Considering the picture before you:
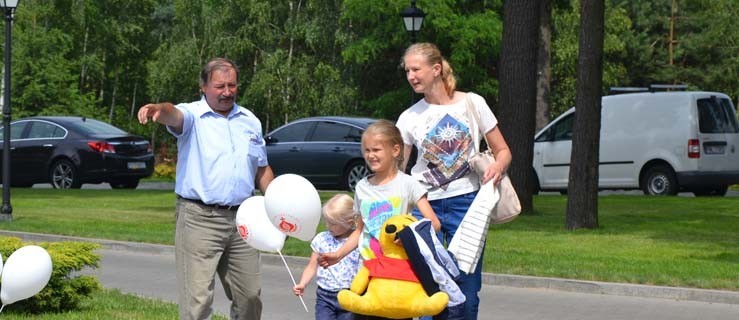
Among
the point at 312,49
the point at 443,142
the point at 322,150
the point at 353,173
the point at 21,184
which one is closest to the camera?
the point at 443,142

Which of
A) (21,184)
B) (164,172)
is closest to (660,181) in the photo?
(21,184)

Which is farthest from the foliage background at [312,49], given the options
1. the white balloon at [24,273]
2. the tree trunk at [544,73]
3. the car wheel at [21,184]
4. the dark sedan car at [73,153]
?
the white balloon at [24,273]

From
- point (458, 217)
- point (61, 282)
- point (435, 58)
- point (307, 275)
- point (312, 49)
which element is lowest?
point (61, 282)

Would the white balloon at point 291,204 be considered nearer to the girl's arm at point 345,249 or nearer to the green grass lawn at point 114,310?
the girl's arm at point 345,249

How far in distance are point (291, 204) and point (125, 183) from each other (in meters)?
24.3

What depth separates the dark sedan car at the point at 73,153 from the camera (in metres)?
28.6

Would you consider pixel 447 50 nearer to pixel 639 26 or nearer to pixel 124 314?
pixel 639 26

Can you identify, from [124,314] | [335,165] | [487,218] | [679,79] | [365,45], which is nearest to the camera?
[487,218]

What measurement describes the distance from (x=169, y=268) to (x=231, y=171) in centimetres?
713

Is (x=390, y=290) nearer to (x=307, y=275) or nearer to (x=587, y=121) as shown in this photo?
(x=307, y=275)

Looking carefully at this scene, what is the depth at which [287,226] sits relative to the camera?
716 cm

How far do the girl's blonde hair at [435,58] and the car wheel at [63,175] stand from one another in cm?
2267

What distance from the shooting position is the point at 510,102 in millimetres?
20312

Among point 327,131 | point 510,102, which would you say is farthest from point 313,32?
point 510,102
